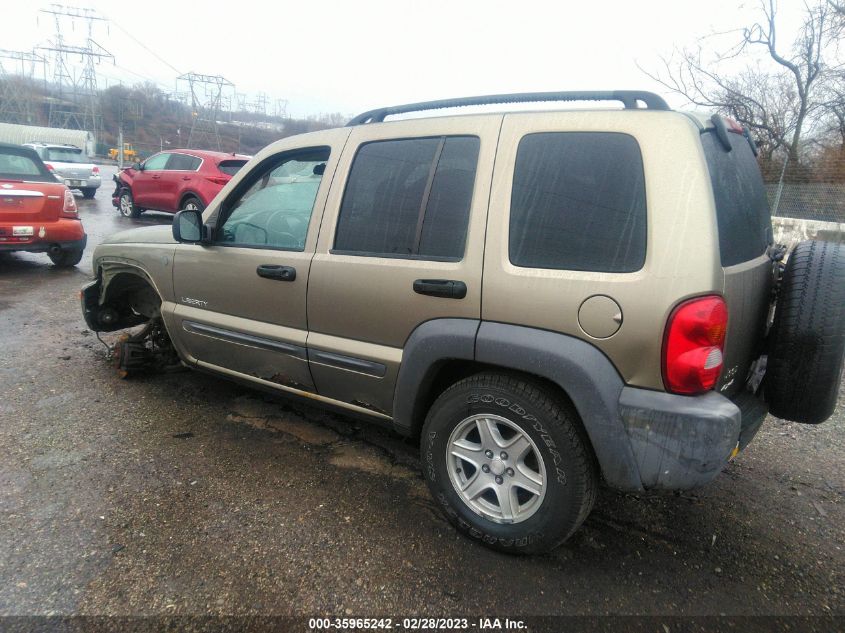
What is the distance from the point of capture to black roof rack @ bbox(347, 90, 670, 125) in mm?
Result: 2238

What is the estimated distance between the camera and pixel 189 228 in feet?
11.0

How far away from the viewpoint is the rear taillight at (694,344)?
1.97 m

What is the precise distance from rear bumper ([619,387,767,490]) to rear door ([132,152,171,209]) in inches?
534

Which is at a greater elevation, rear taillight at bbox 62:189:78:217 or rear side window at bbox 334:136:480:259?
rear side window at bbox 334:136:480:259

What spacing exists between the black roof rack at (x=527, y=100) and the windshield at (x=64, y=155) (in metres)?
19.7

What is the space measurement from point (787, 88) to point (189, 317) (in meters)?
22.9

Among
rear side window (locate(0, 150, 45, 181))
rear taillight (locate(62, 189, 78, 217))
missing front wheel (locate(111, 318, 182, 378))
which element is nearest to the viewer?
missing front wheel (locate(111, 318, 182, 378))

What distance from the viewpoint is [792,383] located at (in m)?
2.33

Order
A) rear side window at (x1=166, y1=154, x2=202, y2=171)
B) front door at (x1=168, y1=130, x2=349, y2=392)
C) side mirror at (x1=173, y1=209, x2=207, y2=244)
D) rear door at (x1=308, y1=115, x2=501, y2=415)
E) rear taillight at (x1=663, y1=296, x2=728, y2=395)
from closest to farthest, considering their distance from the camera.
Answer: rear taillight at (x1=663, y1=296, x2=728, y2=395), rear door at (x1=308, y1=115, x2=501, y2=415), front door at (x1=168, y1=130, x2=349, y2=392), side mirror at (x1=173, y1=209, x2=207, y2=244), rear side window at (x1=166, y1=154, x2=202, y2=171)

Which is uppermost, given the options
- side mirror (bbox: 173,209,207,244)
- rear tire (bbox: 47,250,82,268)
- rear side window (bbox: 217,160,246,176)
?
rear side window (bbox: 217,160,246,176)

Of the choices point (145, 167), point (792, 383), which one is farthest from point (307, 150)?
point (145, 167)

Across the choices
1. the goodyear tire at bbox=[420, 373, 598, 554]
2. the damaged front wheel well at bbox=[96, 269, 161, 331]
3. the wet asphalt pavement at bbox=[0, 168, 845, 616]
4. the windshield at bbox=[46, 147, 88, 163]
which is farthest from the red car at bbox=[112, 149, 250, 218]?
the goodyear tire at bbox=[420, 373, 598, 554]

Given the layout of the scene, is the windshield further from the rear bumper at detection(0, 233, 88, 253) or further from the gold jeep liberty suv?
the gold jeep liberty suv

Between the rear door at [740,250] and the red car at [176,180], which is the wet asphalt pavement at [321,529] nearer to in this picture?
the rear door at [740,250]
